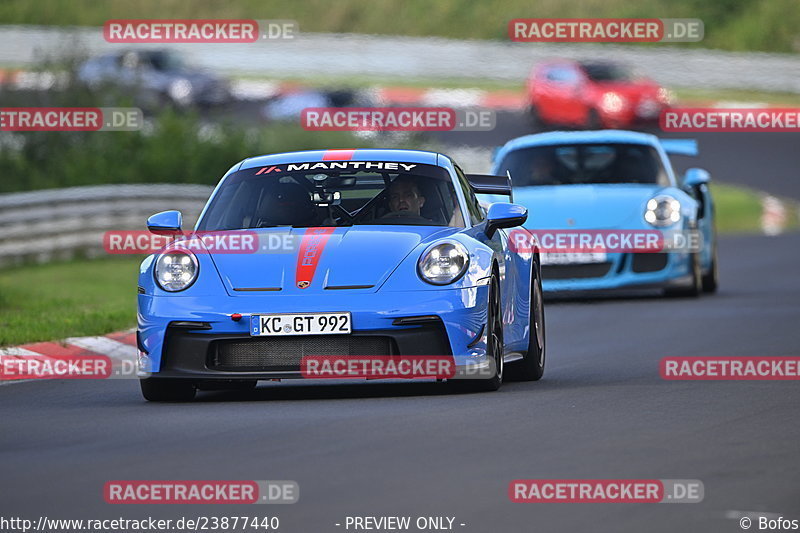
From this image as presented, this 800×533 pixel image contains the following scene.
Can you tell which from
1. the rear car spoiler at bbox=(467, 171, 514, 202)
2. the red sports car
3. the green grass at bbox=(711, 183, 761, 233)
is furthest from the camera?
the red sports car

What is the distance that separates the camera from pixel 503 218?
10.2 meters

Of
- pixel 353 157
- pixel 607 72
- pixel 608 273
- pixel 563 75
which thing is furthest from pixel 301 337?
pixel 607 72

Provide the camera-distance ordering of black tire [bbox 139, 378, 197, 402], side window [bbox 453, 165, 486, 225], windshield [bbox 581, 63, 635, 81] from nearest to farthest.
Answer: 1. black tire [bbox 139, 378, 197, 402]
2. side window [bbox 453, 165, 486, 225]
3. windshield [bbox 581, 63, 635, 81]

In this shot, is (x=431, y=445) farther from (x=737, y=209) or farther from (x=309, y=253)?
(x=737, y=209)

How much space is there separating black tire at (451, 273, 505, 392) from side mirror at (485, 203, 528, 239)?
423mm

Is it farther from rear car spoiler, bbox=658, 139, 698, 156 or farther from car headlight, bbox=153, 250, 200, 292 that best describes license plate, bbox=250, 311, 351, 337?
rear car spoiler, bbox=658, 139, 698, 156

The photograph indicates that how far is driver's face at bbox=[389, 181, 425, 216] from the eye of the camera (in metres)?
10.3

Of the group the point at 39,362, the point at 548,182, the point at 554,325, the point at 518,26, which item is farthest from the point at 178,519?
the point at 518,26

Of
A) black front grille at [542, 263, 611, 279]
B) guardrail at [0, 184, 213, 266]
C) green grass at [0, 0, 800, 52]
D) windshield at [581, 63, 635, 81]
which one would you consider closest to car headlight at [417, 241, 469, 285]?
black front grille at [542, 263, 611, 279]

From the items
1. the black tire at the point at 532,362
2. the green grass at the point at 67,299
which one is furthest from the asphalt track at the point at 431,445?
the green grass at the point at 67,299

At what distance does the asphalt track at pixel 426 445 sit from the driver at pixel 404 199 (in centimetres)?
93

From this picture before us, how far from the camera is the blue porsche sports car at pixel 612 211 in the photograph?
55.1ft

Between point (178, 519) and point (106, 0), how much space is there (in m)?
54.0

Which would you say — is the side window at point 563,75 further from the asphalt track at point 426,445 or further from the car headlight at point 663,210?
the asphalt track at point 426,445
